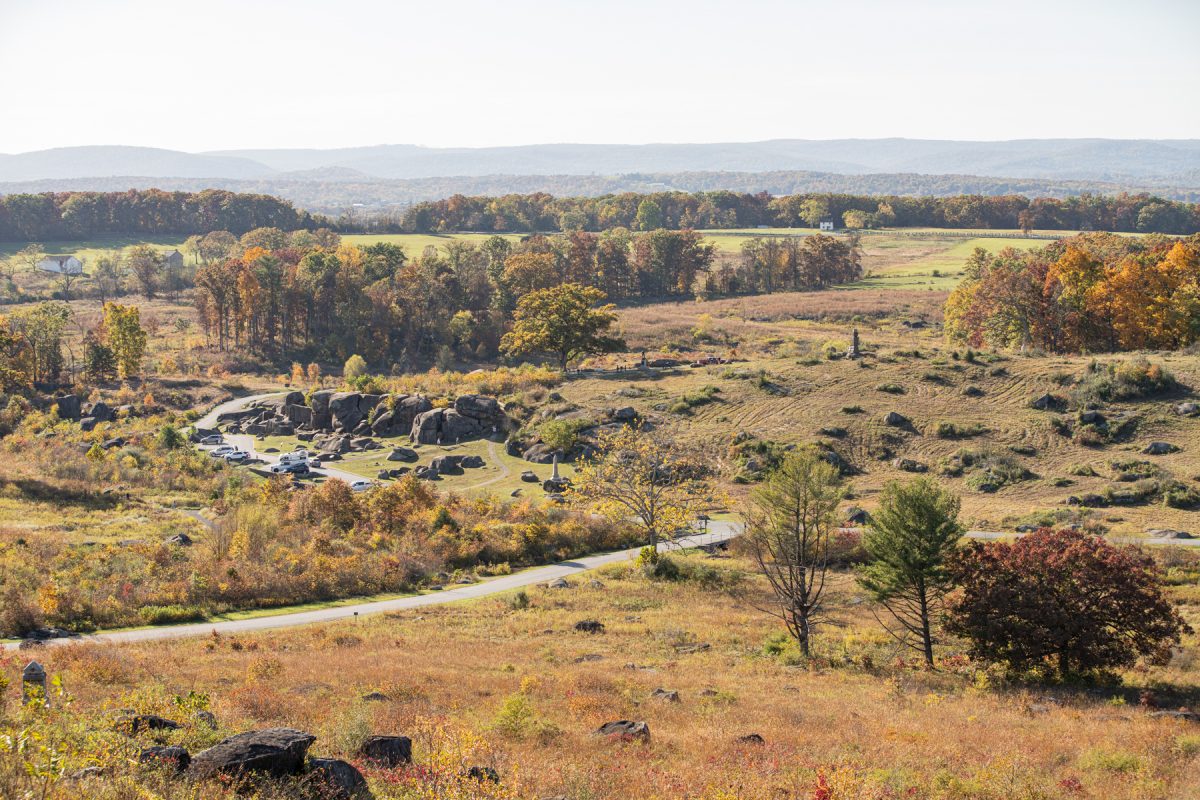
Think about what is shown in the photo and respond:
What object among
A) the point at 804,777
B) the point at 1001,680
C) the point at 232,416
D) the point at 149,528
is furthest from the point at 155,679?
the point at 232,416

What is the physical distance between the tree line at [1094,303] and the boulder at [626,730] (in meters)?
80.0

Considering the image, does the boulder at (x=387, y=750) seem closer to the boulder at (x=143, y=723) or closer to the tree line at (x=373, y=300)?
the boulder at (x=143, y=723)

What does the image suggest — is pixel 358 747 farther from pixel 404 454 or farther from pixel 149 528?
pixel 404 454

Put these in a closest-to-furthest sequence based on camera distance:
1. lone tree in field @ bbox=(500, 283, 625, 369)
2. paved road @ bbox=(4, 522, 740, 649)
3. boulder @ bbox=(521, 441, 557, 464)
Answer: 1. paved road @ bbox=(4, 522, 740, 649)
2. boulder @ bbox=(521, 441, 557, 464)
3. lone tree in field @ bbox=(500, 283, 625, 369)

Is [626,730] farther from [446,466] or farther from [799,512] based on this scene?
[446,466]

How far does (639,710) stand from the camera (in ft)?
74.6

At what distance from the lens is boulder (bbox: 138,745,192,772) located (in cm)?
1349

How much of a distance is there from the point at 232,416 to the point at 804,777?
81.9 meters

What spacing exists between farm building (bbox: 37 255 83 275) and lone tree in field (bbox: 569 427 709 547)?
12633cm

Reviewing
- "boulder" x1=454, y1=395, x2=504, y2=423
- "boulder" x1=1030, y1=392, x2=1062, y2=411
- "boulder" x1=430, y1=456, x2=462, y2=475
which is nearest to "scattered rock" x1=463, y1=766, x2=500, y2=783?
"boulder" x1=430, y1=456, x2=462, y2=475

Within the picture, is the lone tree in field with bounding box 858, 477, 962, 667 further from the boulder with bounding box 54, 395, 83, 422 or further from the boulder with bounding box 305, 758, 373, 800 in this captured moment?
the boulder with bounding box 54, 395, 83, 422

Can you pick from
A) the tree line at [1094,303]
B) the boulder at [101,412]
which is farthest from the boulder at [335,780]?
the tree line at [1094,303]

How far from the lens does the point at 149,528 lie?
49.4 metres

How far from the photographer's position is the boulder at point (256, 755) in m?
13.8
